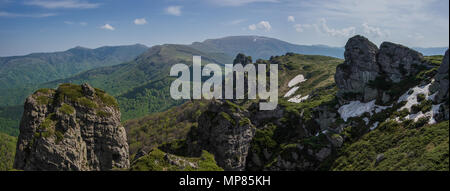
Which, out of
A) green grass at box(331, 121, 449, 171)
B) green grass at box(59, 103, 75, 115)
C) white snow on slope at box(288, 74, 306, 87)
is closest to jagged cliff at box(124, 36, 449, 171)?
green grass at box(331, 121, 449, 171)

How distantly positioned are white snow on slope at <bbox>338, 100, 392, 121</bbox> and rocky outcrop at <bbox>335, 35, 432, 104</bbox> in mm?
1832

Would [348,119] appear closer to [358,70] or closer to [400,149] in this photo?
[358,70]

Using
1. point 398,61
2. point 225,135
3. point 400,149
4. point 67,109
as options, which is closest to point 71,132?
point 67,109

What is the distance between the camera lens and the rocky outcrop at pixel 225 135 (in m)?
64.8

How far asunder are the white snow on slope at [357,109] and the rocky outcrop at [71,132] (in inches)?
2164

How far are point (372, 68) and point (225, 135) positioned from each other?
44438 millimetres

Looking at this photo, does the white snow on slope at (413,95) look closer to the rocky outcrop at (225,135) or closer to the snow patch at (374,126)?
the snow patch at (374,126)

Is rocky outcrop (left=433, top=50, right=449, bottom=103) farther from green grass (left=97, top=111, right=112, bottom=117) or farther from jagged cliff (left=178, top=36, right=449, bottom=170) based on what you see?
green grass (left=97, top=111, right=112, bottom=117)

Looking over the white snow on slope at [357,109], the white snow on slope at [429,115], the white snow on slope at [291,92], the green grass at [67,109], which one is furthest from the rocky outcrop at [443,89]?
the white snow on slope at [291,92]

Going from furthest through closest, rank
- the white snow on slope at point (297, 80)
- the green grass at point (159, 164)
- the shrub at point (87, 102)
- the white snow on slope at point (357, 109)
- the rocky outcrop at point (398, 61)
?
the white snow on slope at point (297, 80) < the rocky outcrop at point (398, 61) < the white snow on slope at point (357, 109) < the shrub at point (87, 102) < the green grass at point (159, 164)

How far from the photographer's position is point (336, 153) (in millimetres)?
60750
